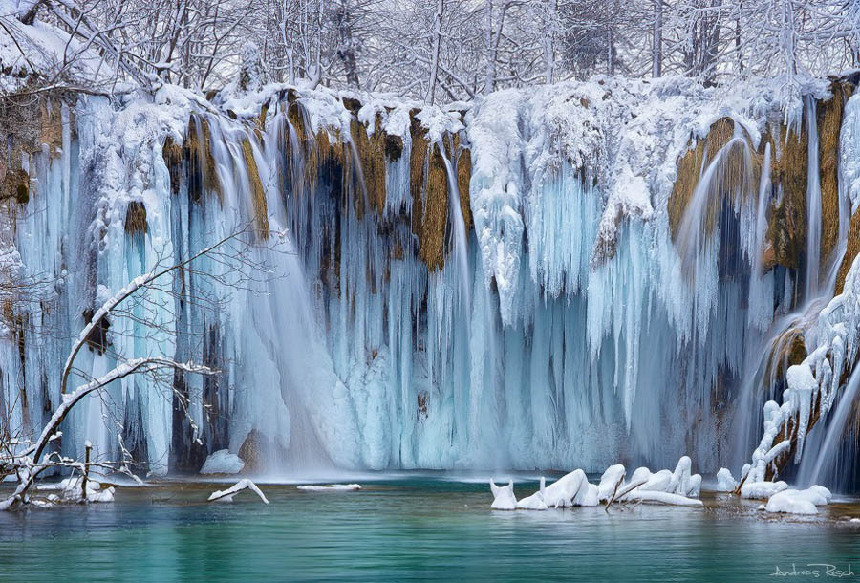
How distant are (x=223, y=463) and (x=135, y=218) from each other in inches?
158

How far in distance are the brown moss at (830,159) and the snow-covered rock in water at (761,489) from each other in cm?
386

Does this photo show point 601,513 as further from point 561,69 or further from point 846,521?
point 561,69

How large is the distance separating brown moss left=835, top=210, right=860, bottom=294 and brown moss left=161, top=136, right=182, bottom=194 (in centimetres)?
862

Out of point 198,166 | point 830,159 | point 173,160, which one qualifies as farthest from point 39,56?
point 830,159

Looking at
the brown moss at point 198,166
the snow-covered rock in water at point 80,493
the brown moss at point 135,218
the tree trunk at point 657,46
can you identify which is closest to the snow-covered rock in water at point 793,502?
the snow-covered rock in water at point 80,493

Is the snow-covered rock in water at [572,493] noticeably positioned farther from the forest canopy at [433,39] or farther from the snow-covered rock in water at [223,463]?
the forest canopy at [433,39]

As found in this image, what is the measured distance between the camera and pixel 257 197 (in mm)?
17641

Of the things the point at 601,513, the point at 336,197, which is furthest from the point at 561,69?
the point at 601,513

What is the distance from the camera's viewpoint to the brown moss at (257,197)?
17.6m

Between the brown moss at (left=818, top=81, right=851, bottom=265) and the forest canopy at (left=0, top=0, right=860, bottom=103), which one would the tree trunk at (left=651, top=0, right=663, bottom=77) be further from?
the brown moss at (left=818, top=81, right=851, bottom=265)

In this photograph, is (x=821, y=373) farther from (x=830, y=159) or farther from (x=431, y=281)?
(x=431, y=281)

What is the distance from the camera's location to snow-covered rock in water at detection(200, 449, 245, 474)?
18.5 metres

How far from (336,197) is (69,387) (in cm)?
477

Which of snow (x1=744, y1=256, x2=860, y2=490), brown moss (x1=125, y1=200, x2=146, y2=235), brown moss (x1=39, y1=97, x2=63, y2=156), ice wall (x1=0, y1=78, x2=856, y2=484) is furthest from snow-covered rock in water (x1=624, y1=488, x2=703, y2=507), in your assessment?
brown moss (x1=39, y1=97, x2=63, y2=156)
